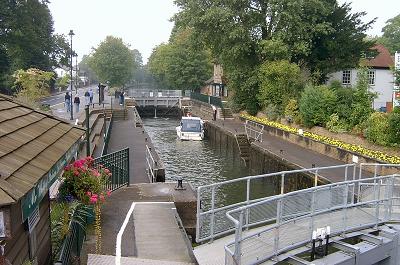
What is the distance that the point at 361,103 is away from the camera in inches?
934

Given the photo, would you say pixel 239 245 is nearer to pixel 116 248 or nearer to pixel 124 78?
pixel 116 248

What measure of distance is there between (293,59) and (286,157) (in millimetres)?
17528

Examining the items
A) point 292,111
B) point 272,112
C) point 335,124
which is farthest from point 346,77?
point 335,124

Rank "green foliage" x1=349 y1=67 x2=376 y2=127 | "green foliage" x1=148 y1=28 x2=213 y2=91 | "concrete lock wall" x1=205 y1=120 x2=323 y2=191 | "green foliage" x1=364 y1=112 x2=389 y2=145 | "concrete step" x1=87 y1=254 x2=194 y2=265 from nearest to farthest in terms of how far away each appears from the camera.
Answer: "concrete step" x1=87 y1=254 x2=194 y2=265, "green foliage" x1=364 y1=112 x2=389 y2=145, "concrete lock wall" x1=205 y1=120 x2=323 y2=191, "green foliage" x1=349 y1=67 x2=376 y2=127, "green foliage" x1=148 y1=28 x2=213 y2=91

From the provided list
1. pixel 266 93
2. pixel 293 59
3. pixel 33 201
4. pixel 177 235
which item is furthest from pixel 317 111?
pixel 33 201

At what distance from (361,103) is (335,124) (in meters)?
2.04

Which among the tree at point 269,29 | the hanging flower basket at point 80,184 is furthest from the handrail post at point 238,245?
the tree at point 269,29

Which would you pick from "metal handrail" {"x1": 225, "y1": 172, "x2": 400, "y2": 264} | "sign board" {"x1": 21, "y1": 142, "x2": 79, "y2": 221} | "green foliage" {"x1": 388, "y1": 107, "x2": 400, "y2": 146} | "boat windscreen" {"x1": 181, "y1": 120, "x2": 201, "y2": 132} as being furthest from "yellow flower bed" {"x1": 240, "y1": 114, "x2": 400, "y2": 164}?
"sign board" {"x1": 21, "y1": 142, "x2": 79, "y2": 221}

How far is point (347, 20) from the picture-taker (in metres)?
36.1

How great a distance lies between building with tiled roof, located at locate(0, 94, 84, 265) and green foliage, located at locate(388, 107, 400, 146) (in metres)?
15.3

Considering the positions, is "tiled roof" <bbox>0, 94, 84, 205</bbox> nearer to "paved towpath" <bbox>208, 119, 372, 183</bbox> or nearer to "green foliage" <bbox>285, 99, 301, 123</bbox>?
"paved towpath" <bbox>208, 119, 372, 183</bbox>

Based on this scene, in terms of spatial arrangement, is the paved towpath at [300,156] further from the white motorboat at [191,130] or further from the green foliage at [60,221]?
the green foliage at [60,221]

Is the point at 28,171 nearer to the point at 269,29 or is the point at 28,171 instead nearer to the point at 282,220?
the point at 282,220

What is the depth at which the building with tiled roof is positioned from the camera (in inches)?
178
